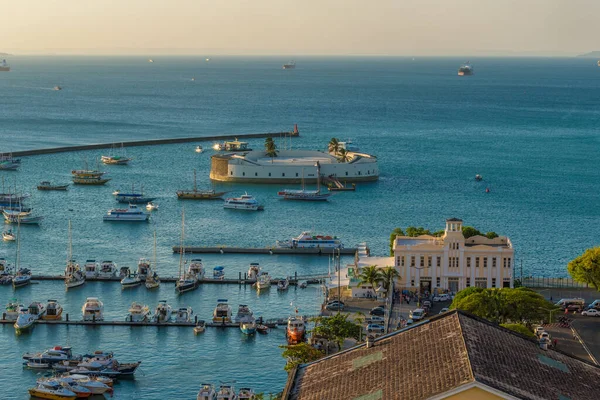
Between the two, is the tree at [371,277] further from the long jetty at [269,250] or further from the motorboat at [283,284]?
the long jetty at [269,250]

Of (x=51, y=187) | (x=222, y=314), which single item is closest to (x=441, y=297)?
(x=222, y=314)

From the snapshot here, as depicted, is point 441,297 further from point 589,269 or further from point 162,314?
point 162,314

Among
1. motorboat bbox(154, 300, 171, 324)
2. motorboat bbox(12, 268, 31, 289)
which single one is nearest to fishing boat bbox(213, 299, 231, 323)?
motorboat bbox(154, 300, 171, 324)

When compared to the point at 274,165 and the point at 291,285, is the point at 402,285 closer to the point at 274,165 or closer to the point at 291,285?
the point at 291,285

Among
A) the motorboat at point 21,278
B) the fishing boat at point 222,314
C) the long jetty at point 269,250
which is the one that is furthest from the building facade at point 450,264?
the motorboat at point 21,278

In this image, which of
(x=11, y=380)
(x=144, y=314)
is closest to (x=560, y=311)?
(x=144, y=314)

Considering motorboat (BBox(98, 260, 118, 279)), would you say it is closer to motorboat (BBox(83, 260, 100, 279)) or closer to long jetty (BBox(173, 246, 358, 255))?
motorboat (BBox(83, 260, 100, 279))
